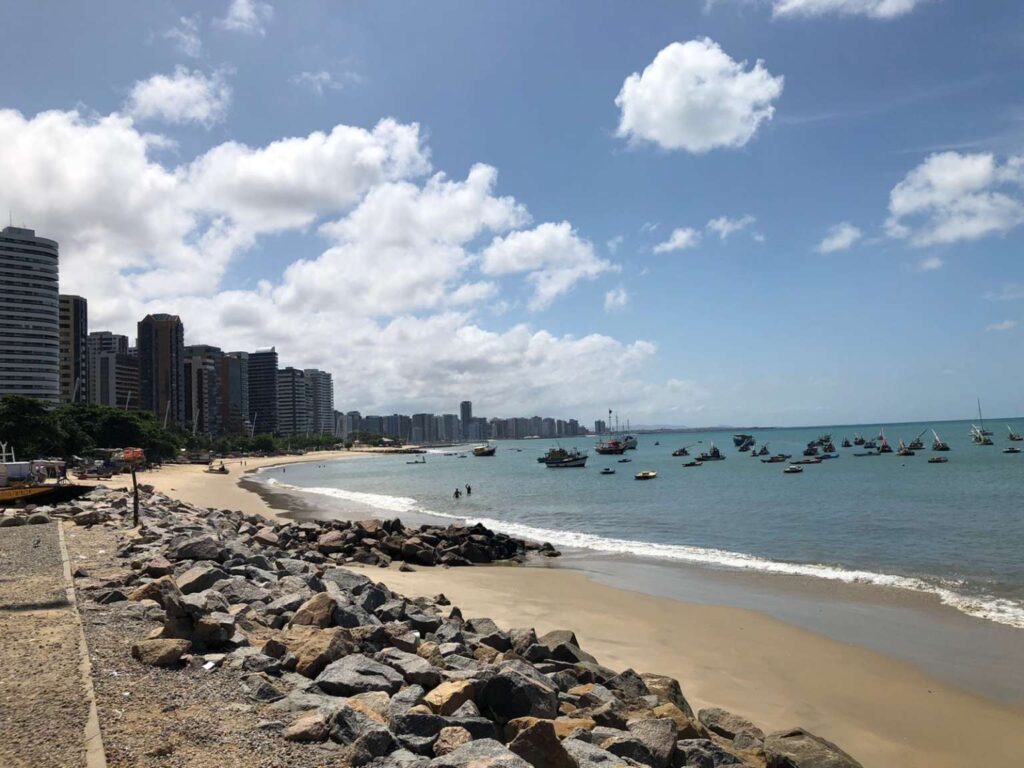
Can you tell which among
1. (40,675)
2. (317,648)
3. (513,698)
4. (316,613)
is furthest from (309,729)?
(316,613)

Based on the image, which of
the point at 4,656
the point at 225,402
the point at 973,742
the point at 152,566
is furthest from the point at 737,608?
the point at 225,402

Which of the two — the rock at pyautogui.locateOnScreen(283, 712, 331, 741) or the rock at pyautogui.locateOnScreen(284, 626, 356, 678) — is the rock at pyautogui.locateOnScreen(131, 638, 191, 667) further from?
the rock at pyautogui.locateOnScreen(283, 712, 331, 741)

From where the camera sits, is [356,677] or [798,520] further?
[798,520]

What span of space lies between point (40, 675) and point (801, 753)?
25.0 feet

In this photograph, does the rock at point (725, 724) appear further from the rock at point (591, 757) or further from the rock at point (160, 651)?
the rock at point (160, 651)

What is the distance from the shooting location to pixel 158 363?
15800 cm

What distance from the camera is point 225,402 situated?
627ft

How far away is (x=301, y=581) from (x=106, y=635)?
5.01 meters

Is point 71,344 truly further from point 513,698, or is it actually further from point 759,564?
point 513,698

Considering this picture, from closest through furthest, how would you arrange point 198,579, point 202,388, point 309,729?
point 309,729
point 198,579
point 202,388

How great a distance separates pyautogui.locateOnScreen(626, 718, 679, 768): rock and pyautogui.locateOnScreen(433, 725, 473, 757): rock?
5.79 ft

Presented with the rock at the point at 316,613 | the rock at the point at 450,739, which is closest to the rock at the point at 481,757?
the rock at the point at 450,739

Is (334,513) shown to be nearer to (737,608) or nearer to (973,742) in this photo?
(737,608)

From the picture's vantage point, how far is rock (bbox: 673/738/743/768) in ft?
20.8
